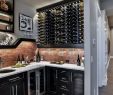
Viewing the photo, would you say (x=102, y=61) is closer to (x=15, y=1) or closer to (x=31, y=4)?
(x=31, y=4)

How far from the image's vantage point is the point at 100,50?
475 cm

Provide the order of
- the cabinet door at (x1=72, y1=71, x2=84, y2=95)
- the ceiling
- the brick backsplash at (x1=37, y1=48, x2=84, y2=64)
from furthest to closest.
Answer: the ceiling, the brick backsplash at (x1=37, y1=48, x2=84, y2=64), the cabinet door at (x1=72, y1=71, x2=84, y2=95)

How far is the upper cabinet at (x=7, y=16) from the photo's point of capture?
10.9 ft

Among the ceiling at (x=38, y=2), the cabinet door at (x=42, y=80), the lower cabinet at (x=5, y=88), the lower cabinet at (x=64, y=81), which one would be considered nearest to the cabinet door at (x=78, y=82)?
the lower cabinet at (x=64, y=81)

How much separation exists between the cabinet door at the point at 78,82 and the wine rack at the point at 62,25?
2.64 ft

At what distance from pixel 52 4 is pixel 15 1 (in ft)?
3.57

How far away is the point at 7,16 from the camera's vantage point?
3.49m

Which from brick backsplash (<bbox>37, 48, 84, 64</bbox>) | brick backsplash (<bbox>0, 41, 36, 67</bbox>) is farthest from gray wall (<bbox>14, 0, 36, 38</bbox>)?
brick backsplash (<bbox>37, 48, 84, 64</bbox>)

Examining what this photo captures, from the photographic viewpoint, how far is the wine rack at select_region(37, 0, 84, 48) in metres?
3.51

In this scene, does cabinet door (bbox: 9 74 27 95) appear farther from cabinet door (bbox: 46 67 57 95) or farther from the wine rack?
the wine rack

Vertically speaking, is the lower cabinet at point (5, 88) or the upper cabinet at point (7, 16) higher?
the upper cabinet at point (7, 16)

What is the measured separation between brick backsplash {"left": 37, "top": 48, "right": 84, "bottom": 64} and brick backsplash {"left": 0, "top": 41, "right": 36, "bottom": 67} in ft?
1.23

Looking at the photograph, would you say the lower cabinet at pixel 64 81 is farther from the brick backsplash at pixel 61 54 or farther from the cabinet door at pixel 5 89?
the cabinet door at pixel 5 89

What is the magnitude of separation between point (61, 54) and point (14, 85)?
1757mm
